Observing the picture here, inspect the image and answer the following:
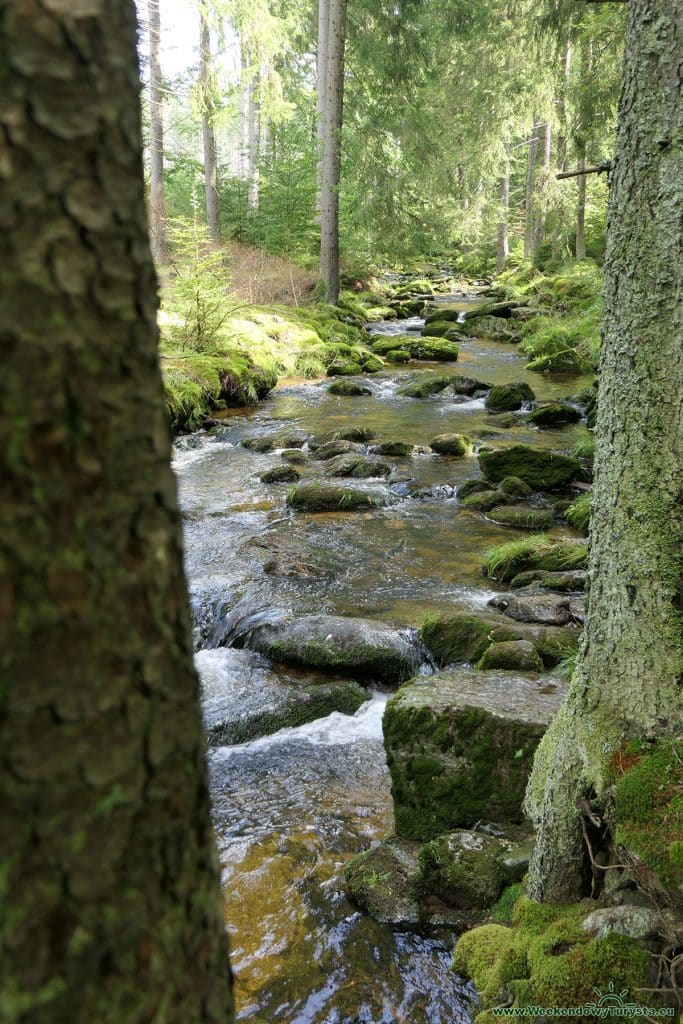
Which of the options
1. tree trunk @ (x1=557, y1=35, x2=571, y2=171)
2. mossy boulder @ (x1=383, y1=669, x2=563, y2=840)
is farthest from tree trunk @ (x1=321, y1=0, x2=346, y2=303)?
mossy boulder @ (x1=383, y1=669, x2=563, y2=840)

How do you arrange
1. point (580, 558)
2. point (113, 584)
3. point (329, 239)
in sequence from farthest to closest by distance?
point (329, 239), point (580, 558), point (113, 584)

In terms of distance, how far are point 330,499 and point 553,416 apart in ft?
15.7

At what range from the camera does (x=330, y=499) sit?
334 inches

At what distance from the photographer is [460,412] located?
1261cm

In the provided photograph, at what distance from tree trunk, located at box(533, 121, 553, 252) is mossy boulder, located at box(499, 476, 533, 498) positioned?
599 inches

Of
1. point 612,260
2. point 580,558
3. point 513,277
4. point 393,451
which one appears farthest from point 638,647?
point 513,277

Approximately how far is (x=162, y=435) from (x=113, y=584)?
0.18 metres

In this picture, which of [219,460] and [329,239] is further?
[329,239]

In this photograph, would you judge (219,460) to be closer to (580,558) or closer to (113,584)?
(580,558)

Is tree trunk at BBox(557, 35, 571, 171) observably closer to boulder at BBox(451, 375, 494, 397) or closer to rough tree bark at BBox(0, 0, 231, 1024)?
boulder at BBox(451, 375, 494, 397)

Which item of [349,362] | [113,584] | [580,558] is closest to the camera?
[113,584]

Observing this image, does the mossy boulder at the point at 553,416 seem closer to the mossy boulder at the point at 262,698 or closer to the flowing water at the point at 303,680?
the flowing water at the point at 303,680

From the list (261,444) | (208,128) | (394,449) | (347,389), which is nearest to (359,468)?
(394,449)

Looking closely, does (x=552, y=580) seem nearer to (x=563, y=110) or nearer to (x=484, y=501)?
(x=484, y=501)
